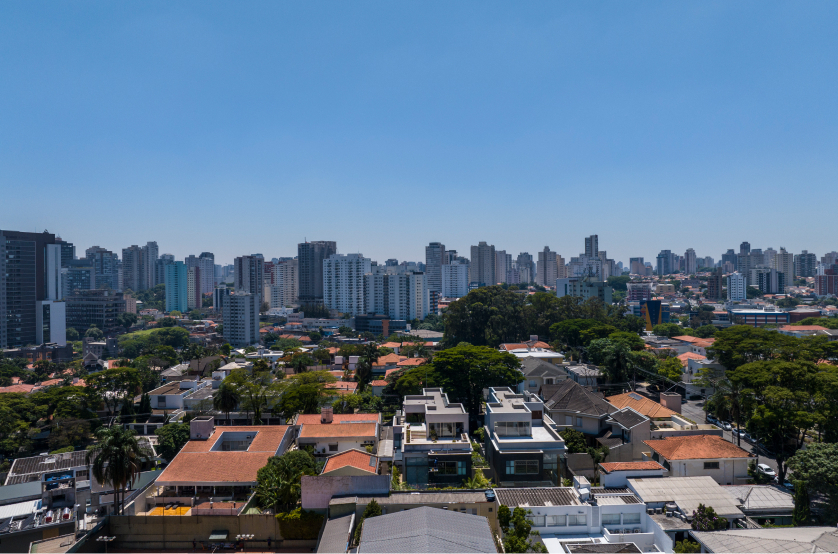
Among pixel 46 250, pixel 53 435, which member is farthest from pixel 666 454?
pixel 46 250

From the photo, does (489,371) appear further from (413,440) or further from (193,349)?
(193,349)

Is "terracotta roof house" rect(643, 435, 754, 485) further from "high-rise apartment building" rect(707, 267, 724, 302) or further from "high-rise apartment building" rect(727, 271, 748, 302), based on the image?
"high-rise apartment building" rect(707, 267, 724, 302)

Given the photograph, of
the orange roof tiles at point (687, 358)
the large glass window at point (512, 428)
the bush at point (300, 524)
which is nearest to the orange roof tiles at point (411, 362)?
→ the orange roof tiles at point (687, 358)

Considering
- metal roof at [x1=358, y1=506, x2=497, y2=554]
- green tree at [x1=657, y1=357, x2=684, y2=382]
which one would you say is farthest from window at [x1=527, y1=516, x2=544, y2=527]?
green tree at [x1=657, y1=357, x2=684, y2=382]

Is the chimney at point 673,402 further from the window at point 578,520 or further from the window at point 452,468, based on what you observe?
the window at point 578,520

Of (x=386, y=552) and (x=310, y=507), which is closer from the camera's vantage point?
(x=386, y=552)

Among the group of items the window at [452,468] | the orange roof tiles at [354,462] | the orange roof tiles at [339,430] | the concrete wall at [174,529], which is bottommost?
the concrete wall at [174,529]

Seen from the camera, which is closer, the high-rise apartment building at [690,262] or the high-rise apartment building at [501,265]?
the high-rise apartment building at [501,265]
